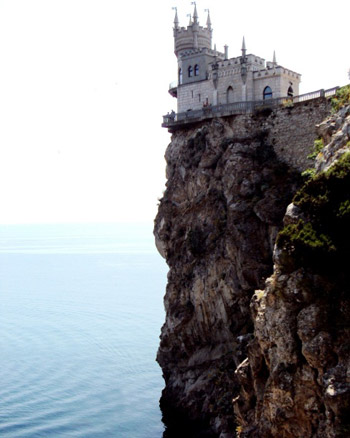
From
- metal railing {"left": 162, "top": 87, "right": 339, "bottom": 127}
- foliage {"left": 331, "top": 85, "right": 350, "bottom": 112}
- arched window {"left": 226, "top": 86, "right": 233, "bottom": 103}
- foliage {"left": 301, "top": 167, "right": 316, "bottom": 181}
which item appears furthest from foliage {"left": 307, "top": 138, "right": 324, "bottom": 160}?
arched window {"left": 226, "top": 86, "right": 233, "bottom": 103}

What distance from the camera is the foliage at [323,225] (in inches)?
1121

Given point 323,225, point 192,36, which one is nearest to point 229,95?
point 192,36

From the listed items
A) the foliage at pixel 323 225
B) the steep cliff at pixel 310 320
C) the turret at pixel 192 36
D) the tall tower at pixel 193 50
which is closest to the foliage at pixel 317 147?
the steep cliff at pixel 310 320

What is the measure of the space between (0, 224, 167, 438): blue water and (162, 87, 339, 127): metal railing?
23777mm

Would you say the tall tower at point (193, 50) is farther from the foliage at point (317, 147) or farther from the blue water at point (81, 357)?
the blue water at point (81, 357)

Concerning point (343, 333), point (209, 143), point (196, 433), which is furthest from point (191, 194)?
point (343, 333)

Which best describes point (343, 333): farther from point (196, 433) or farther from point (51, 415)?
point (51, 415)

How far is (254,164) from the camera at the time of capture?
1809 inches

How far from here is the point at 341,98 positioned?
40.8 meters

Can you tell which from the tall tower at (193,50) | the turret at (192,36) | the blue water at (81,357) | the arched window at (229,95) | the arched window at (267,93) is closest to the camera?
the arched window at (267,93)

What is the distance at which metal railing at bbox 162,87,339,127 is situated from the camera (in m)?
44.8

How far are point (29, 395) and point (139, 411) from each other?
33.3 feet

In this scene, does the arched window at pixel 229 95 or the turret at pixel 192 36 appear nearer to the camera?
the arched window at pixel 229 95

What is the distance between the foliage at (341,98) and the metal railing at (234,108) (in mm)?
1132
